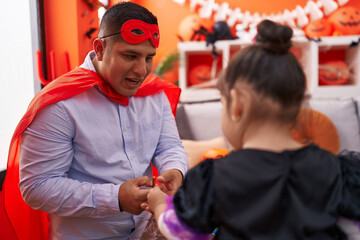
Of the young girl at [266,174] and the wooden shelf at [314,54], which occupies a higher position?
the wooden shelf at [314,54]

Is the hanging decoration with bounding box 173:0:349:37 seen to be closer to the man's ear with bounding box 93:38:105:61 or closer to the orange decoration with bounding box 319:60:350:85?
the orange decoration with bounding box 319:60:350:85

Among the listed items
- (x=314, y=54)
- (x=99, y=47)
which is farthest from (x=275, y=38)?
(x=314, y=54)

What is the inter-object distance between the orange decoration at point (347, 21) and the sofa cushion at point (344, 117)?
0.88 m

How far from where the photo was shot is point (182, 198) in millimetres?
799

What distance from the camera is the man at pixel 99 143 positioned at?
108cm

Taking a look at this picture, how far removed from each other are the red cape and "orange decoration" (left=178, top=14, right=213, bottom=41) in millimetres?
2330

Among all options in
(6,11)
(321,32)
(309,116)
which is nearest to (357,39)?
(321,32)

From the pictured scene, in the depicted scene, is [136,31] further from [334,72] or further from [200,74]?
[334,72]

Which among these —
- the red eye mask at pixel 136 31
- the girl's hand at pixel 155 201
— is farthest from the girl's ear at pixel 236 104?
the red eye mask at pixel 136 31

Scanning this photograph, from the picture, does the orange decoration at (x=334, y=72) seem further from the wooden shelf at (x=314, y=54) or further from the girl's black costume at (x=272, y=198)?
the girl's black costume at (x=272, y=198)

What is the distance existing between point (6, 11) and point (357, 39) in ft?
9.42

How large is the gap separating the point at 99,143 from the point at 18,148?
27 centimetres

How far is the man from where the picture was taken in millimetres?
1080

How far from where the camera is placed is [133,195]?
3.45 ft
